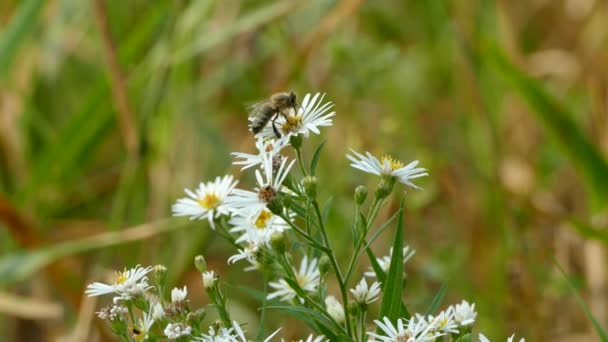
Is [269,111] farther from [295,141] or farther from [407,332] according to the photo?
[407,332]

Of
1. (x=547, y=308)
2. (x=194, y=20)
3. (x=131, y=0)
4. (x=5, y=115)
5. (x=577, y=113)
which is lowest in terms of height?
(x=547, y=308)

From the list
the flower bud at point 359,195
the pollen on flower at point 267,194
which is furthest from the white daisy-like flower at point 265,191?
the flower bud at point 359,195

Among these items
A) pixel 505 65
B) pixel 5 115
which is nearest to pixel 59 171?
pixel 5 115

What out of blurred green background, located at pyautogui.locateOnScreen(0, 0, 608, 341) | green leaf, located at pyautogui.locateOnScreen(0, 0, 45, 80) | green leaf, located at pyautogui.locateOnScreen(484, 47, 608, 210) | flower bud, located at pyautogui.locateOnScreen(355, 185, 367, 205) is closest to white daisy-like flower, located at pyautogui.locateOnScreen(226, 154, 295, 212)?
flower bud, located at pyautogui.locateOnScreen(355, 185, 367, 205)

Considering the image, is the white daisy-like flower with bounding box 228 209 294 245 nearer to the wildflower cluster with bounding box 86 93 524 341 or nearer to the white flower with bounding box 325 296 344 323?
the wildflower cluster with bounding box 86 93 524 341

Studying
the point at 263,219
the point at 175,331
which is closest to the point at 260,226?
the point at 263,219

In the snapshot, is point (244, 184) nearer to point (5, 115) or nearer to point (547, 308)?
point (5, 115)

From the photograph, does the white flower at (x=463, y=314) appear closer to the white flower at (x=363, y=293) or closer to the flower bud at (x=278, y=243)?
the white flower at (x=363, y=293)
